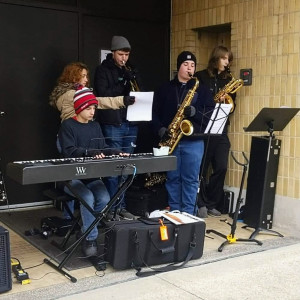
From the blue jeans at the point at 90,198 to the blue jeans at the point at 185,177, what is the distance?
1.21 metres

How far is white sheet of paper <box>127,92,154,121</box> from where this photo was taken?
498 centimetres

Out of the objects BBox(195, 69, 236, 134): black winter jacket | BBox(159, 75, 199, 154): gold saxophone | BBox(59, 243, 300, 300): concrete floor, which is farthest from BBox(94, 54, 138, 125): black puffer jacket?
BBox(59, 243, 300, 300): concrete floor

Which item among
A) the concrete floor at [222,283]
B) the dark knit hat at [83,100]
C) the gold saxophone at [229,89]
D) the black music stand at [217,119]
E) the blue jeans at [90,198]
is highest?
the gold saxophone at [229,89]

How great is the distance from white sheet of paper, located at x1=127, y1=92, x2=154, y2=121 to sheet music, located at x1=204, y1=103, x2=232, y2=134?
677 millimetres

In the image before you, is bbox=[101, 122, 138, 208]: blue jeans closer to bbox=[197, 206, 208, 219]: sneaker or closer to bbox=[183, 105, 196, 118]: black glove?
bbox=[183, 105, 196, 118]: black glove

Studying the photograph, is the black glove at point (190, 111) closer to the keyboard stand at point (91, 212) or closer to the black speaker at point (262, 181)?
the black speaker at point (262, 181)

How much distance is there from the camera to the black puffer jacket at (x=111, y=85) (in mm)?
5152

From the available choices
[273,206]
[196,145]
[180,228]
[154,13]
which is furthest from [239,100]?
[180,228]

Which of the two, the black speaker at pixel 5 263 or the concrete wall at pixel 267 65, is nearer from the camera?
the black speaker at pixel 5 263

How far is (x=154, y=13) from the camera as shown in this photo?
6387mm

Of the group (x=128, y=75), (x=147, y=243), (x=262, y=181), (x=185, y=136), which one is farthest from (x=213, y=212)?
(x=147, y=243)

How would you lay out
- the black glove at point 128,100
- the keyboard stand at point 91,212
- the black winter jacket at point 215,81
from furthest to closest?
the black winter jacket at point 215,81 < the black glove at point 128,100 < the keyboard stand at point 91,212

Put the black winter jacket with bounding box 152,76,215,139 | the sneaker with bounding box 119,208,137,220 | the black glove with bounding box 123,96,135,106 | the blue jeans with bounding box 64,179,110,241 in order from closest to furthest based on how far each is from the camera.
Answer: the blue jeans with bounding box 64,179,110,241
the black glove with bounding box 123,96,135,106
the black winter jacket with bounding box 152,76,215,139
the sneaker with bounding box 119,208,137,220

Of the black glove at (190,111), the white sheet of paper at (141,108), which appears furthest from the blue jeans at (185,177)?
the white sheet of paper at (141,108)
